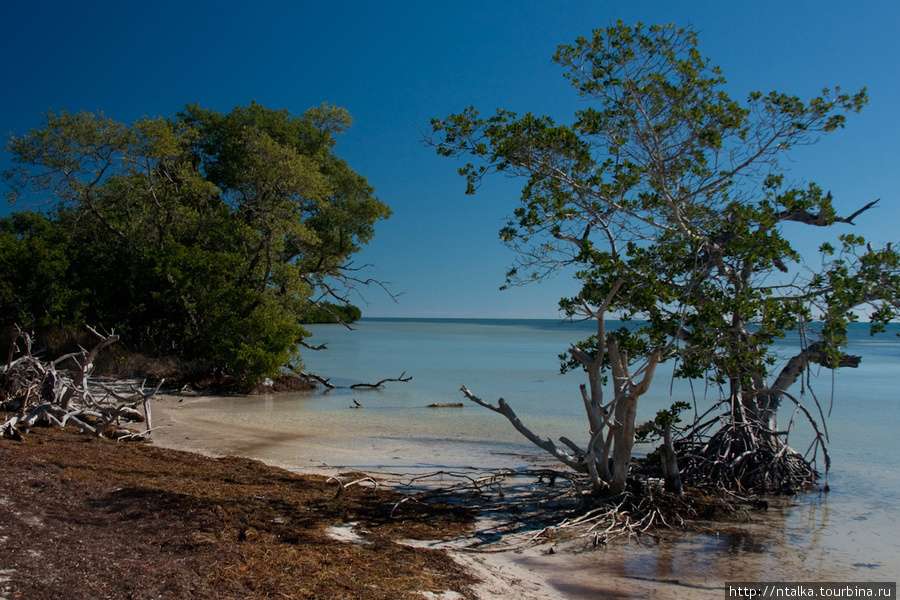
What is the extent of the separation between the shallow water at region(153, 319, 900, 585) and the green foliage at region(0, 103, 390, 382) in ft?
7.66

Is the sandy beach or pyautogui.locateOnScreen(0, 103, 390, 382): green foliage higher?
pyautogui.locateOnScreen(0, 103, 390, 382): green foliage

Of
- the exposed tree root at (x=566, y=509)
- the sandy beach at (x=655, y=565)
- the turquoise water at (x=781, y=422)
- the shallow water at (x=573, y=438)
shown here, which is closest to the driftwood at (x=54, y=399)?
the shallow water at (x=573, y=438)

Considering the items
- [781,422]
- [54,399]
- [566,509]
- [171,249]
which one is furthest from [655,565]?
[171,249]

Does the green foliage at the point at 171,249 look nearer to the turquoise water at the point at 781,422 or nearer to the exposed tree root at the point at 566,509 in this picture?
the turquoise water at the point at 781,422

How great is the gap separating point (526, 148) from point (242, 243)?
12279 mm

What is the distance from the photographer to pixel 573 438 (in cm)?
1305

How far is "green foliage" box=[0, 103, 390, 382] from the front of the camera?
16.5m

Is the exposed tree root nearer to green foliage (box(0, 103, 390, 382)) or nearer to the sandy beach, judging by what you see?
the sandy beach

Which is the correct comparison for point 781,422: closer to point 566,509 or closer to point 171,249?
point 566,509

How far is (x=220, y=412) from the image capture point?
14469 millimetres

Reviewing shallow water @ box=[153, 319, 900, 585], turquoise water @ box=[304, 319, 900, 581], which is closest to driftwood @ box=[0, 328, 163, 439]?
shallow water @ box=[153, 319, 900, 585]

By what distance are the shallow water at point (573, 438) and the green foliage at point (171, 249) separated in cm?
A: 233

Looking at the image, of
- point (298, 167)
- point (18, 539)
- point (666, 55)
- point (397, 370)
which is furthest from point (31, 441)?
point (397, 370)

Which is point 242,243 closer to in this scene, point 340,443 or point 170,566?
point 340,443
